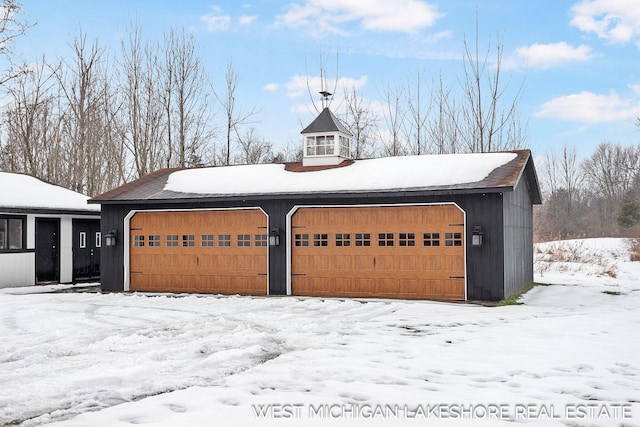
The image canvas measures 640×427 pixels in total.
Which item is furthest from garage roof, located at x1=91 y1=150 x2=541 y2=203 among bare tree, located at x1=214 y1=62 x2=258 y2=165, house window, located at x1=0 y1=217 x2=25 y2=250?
bare tree, located at x1=214 y1=62 x2=258 y2=165

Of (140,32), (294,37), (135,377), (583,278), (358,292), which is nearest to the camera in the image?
(135,377)

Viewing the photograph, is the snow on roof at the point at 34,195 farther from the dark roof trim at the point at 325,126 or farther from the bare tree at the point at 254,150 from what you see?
the bare tree at the point at 254,150

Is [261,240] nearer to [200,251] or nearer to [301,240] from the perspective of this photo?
[301,240]

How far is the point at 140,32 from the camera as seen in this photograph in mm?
28750

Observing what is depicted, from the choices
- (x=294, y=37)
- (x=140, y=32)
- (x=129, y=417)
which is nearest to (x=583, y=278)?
(x=294, y=37)

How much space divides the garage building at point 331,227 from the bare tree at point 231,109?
13.3 metres

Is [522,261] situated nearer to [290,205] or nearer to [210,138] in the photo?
[290,205]

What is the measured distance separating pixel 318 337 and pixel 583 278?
13.7 meters

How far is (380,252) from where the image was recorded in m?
13.9

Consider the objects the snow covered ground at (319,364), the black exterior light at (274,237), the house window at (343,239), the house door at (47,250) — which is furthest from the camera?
the house door at (47,250)

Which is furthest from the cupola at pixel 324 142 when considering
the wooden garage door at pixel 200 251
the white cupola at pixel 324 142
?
the wooden garage door at pixel 200 251

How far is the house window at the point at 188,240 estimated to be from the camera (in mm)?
15539

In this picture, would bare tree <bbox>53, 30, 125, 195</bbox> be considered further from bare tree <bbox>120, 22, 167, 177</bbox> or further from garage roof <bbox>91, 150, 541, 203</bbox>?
garage roof <bbox>91, 150, 541, 203</bbox>

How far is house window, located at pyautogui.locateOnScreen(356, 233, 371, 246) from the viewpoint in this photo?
1398cm
